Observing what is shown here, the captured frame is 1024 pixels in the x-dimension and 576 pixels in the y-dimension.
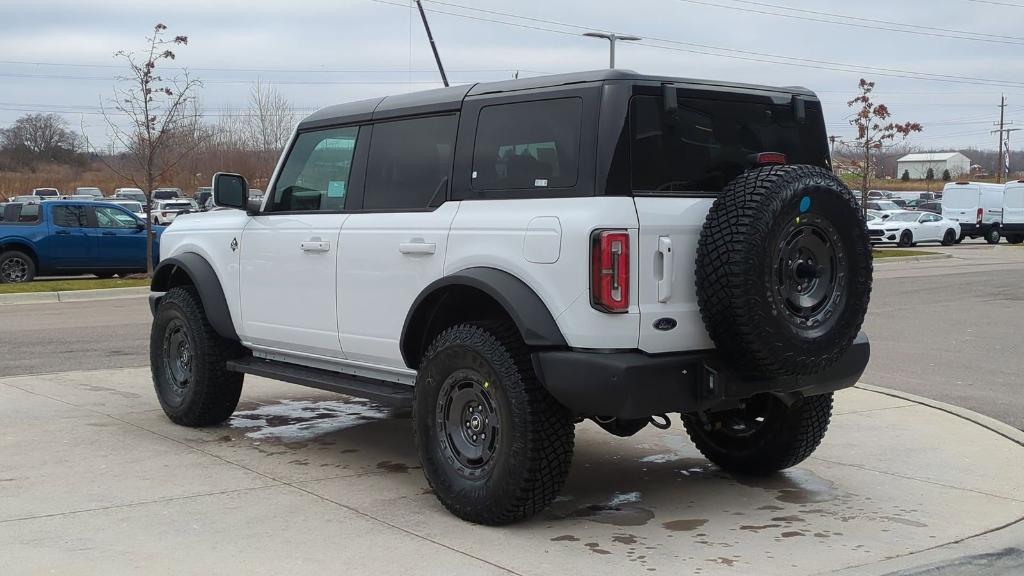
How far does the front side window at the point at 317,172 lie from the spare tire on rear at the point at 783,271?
257 centimetres

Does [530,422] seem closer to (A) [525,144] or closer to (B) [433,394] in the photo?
(B) [433,394]

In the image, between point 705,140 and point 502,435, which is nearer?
point 502,435

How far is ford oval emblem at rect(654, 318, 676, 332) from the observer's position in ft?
16.8

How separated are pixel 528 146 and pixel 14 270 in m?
18.0

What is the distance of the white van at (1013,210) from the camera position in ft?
137

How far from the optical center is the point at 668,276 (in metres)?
5.14

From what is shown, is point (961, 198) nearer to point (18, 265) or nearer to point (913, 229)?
point (913, 229)

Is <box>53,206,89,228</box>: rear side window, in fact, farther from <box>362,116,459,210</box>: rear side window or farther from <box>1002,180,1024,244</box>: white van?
<box>1002,180,1024,244</box>: white van

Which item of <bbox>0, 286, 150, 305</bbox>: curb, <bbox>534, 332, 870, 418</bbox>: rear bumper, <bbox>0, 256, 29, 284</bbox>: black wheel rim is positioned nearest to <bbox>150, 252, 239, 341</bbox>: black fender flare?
<bbox>534, 332, 870, 418</bbox>: rear bumper

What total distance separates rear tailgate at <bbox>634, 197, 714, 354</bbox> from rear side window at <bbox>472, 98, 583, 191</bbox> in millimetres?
447

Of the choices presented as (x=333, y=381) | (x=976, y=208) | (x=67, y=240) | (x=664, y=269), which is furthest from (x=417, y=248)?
(x=976, y=208)

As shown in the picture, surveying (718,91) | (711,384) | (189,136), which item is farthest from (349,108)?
(189,136)

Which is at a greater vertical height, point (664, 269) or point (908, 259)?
point (664, 269)

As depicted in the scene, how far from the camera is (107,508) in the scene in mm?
5727
